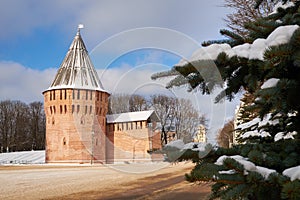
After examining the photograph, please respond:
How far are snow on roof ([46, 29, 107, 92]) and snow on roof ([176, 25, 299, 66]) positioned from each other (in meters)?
41.0

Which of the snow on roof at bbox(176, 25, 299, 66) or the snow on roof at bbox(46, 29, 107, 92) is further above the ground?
the snow on roof at bbox(46, 29, 107, 92)

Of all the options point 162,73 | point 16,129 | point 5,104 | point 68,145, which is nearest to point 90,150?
point 68,145

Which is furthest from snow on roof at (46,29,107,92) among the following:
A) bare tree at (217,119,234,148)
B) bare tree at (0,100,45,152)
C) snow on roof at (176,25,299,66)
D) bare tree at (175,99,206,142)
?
snow on roof at (176,25,299,66)

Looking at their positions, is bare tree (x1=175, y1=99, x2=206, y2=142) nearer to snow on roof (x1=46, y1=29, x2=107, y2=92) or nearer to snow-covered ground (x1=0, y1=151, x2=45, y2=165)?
snow on roof (x1=46, y1=29, x2=107, y2=92)

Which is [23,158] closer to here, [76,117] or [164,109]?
[76,117]

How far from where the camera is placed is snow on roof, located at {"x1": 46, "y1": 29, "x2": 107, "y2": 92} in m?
43.4

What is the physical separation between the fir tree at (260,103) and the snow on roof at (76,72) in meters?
40.9

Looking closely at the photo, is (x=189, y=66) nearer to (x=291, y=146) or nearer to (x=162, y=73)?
(x=162, y=73)

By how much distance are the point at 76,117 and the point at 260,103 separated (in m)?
41.6

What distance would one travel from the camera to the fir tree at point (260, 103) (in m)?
1.52

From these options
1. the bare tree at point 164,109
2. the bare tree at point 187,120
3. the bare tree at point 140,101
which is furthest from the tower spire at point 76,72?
the bare tree at point 187,120

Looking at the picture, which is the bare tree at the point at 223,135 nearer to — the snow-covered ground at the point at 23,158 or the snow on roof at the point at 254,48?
the snow on roof at the point at 254,48

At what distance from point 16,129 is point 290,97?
65870mm

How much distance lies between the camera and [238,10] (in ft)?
45.6
